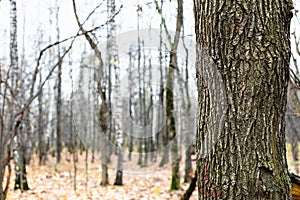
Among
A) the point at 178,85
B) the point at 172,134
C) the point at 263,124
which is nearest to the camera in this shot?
the point at 263,124

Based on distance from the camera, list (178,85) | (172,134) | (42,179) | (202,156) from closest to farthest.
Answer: (202,156) → (172,134) → (42,179) → (178,85)

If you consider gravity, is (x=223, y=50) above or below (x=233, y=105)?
above

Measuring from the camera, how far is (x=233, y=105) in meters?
2.13

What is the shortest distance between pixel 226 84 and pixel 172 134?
346 inches

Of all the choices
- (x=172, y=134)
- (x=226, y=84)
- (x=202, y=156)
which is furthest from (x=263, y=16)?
(x=172, y=134)

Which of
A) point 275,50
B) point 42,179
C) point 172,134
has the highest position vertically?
point 275,50

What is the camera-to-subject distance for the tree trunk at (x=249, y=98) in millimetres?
2090

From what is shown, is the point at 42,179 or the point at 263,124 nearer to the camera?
the point at 263,124

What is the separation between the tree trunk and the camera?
2090mm

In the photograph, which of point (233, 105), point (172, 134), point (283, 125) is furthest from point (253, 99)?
point (172, 134)

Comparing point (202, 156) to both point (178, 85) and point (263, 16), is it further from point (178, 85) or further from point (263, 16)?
point (178, 85)

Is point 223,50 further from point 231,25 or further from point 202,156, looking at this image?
point 202,156

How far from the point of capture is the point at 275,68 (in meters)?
2.12

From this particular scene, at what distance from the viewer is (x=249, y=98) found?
210cm
